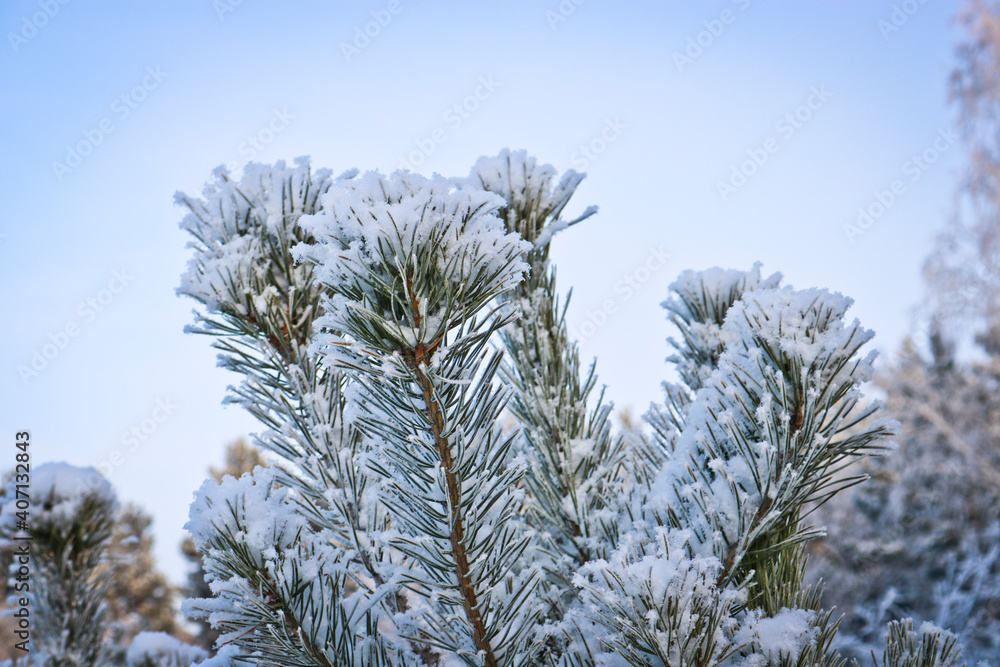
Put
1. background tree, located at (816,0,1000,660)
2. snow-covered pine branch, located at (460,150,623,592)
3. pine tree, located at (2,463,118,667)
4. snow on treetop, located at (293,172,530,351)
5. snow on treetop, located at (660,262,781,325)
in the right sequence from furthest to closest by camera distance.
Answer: background tree, located at (816,0,1000,660) < pine tree, located at (2,463,118,667) < snow on treetop, located at (660,262,781,325) < snow-covered pine branch, located at (460,150,623,592) < snow on treetop, located at (293,172,530,351)

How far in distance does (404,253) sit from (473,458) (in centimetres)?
36

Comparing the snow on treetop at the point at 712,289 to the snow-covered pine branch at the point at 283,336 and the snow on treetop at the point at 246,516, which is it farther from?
the snow on treetop at the point at 246,516

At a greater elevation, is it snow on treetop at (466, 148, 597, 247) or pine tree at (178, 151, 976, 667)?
snow on treetop at (466, 148, 597, 247)

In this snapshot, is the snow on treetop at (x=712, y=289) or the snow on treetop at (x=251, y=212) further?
the snow on treetop at (x=712, y=289)

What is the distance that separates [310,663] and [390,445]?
16.5 inches

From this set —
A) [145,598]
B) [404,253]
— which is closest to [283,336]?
[404,253]

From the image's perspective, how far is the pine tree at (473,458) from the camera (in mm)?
903

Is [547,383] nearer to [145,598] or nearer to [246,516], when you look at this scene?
[246,516]

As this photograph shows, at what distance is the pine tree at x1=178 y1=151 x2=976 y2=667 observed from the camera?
0.90m

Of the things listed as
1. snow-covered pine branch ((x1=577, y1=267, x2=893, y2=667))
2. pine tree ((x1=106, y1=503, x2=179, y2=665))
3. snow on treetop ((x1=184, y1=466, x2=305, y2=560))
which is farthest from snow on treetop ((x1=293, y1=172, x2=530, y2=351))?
pine tree ((x1=106, y1=503, x2=179, y2=665))

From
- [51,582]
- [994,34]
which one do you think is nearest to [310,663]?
[51,582]

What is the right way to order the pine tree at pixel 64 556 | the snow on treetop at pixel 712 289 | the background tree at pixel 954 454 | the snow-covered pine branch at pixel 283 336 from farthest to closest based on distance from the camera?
the background tree at pixel 954 454, the pine tree at pixel 64 556, the snow on treetop at pixel 712 289, the snow-covered pine branch at pixel 283 336

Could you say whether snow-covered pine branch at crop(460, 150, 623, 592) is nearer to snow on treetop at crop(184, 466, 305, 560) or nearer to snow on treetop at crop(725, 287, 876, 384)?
snow on treetop at crop(725, 287, 876, 384)

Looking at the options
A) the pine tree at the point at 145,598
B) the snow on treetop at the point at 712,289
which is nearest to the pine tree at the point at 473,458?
the snow on treetop at the point at 712,289
